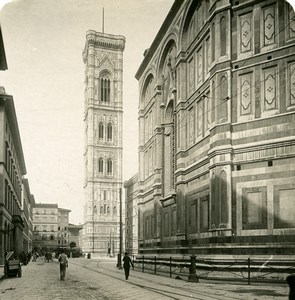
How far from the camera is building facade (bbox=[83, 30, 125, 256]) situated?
113438 millimetres

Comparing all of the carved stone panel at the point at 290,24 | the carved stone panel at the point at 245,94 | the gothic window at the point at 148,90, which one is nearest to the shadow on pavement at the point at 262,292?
the carved stone panel at the point at 245,94

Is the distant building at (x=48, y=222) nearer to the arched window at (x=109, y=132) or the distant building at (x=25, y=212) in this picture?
the distant building at (x=25, y=212)

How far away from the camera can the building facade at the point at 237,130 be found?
22.1 m

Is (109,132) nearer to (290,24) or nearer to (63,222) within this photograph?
(63,222)

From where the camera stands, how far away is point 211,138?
83.1 feet

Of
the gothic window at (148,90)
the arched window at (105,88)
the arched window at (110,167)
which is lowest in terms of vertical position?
the arched window at (110,167)

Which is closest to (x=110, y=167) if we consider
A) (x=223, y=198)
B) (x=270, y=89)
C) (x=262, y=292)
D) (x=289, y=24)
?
(x=223, y=198)

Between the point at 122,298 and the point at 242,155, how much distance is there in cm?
1034

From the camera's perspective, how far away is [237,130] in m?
24.0

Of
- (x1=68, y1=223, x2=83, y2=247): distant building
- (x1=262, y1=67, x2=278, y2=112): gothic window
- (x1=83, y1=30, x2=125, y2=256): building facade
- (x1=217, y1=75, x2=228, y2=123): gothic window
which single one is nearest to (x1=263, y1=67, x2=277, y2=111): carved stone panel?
(x1=262, y1=67, x2=278, y2=112): gothic window

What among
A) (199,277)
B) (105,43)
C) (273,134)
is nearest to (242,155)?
(273,134)

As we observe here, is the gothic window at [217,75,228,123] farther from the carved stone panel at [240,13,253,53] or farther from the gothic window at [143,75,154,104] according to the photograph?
the gothic window at [143,75,154,104]

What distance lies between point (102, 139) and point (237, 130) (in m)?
95.1

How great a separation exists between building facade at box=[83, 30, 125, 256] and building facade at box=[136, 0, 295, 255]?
8330 cm
